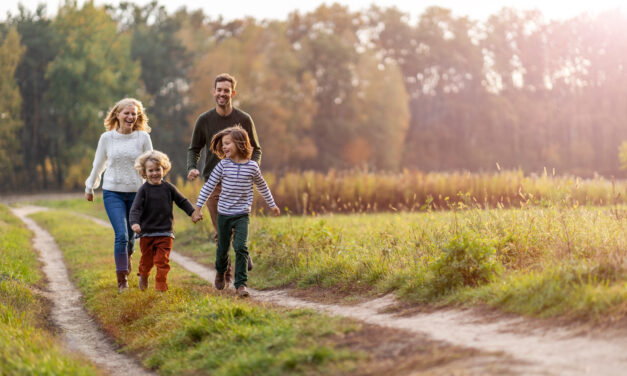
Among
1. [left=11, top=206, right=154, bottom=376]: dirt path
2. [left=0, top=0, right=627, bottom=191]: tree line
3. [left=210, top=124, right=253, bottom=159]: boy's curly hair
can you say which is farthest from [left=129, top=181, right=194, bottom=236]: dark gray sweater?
[left=0, top=0, right=627, bottom=191]: tree line

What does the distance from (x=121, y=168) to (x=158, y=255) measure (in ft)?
3.98

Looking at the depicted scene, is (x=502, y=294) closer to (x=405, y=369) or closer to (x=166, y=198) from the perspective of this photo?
(x=405, y=369)

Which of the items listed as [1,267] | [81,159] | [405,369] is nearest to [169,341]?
[405,369]

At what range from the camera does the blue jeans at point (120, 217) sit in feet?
27.5

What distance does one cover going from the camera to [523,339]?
5047mm

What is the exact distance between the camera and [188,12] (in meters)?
62.9

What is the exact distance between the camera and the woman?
8.38 m

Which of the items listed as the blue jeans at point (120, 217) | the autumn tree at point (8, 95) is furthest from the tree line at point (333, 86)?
the blue jeans at point (120, 217)

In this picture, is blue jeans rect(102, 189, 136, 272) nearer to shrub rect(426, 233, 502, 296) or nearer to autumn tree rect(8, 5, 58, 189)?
shrub rect(426, 233, 502, 296)

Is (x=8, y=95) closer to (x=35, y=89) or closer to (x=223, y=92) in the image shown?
(x=35, y=89)

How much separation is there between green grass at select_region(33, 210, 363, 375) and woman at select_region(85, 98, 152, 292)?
2.14ft

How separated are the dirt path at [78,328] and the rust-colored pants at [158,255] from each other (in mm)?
872

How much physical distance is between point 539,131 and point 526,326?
58.7 metres

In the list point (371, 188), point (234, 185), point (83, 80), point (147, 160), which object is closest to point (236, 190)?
point (234, 185)
